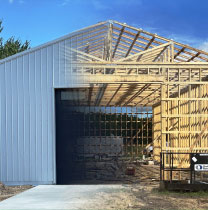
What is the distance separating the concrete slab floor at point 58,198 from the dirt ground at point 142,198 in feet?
0.58

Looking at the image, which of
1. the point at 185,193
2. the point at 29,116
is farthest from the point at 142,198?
the point at 29,116

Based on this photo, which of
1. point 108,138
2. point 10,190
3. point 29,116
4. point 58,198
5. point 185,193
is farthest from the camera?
point 108,138

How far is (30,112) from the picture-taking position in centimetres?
1459

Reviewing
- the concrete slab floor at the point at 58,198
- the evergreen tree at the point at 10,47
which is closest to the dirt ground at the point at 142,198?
the concrete slab floor at the point at 58,198

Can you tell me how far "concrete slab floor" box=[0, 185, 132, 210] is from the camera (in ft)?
33.9

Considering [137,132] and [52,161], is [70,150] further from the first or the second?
[137,132]

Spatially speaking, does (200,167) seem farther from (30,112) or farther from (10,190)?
(10,190)

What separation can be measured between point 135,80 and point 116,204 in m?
5.46

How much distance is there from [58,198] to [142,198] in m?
2.53

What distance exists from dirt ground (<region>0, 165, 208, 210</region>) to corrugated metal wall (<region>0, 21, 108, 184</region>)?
78 cm

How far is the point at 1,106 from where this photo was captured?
1470cm

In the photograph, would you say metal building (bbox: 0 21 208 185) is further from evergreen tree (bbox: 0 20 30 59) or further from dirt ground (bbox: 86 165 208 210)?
evergreen tree (bbox: 0 20 30 59)

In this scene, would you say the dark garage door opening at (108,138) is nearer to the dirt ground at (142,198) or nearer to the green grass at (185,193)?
the dirt ground at (142,198)

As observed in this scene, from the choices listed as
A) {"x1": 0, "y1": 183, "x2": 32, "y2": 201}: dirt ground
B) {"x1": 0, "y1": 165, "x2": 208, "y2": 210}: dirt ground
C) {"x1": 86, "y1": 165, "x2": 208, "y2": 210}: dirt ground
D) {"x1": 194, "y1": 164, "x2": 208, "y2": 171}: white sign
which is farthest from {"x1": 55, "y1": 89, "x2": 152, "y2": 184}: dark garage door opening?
{"x1": 194, "y1": 164, "x2": 208, "y2": 171}: white sign
